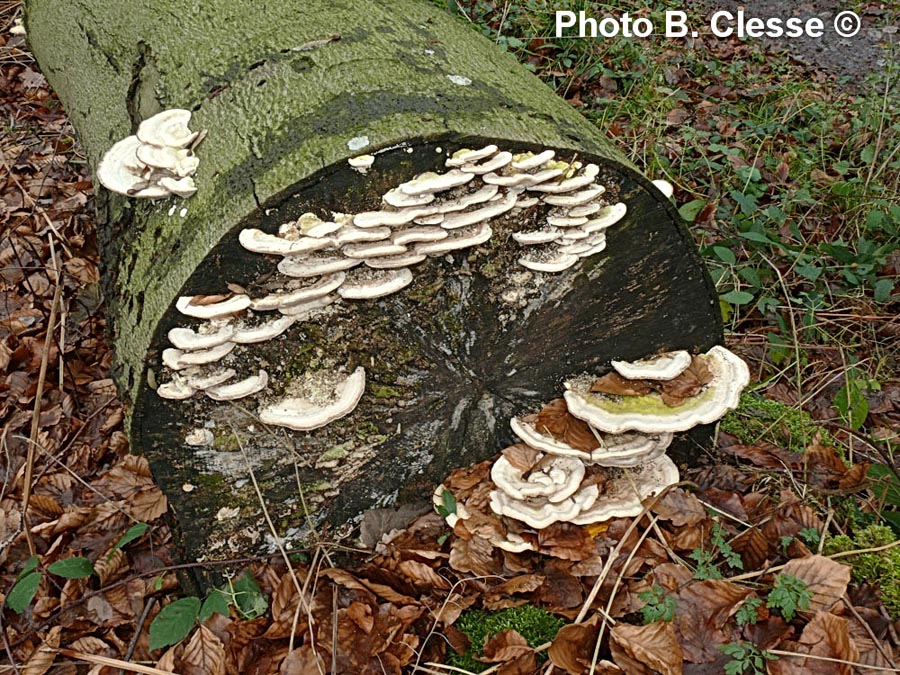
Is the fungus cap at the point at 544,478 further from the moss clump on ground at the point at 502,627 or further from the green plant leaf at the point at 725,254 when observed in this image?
the green plant leaf at the point at 725,254

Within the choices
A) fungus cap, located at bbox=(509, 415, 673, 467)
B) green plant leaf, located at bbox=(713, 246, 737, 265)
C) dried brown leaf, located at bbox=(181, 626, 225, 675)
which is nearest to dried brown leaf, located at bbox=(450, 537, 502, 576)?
fungus cap, located at bbox=(509, 415, 673, 467)

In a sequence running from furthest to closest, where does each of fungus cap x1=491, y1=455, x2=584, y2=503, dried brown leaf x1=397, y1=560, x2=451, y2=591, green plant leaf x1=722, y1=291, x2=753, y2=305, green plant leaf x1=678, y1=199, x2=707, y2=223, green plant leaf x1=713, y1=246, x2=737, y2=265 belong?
green plant leaf x1=678, y1=199, x2=707, y2=223 → green plant leaf x1=713, y1=246, x2=737, y2=265 → green plant leaf x1=722, y1=291, x2=753, y2=305 → dried brown leaf x1=397, y1=560, x2=451, y2=591 → fungus cap x1=491, y1=455, x2=584, y2=503

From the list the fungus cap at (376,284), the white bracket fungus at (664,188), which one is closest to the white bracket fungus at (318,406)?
the fungus cap at (376,284)

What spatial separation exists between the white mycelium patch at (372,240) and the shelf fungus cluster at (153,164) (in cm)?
42

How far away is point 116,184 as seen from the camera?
7.42 feet

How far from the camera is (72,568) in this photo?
277 cm

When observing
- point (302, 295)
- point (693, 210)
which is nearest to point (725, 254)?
point (693, 210)

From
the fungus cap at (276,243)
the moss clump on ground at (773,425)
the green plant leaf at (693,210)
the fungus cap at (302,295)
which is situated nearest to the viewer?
the fungus cap at (276,243)

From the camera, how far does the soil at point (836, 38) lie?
7492 mm

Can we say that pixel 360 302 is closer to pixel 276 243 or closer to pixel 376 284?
pixel 376 284

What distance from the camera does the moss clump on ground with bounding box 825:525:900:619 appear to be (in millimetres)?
2412

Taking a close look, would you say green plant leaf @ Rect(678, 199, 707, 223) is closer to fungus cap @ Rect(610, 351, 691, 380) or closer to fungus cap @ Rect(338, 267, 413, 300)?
fungus cap @ Rect(610, 351, 691, 380)

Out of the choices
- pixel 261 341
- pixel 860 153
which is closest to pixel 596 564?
pixel 261 341

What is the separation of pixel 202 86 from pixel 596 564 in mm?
2394
